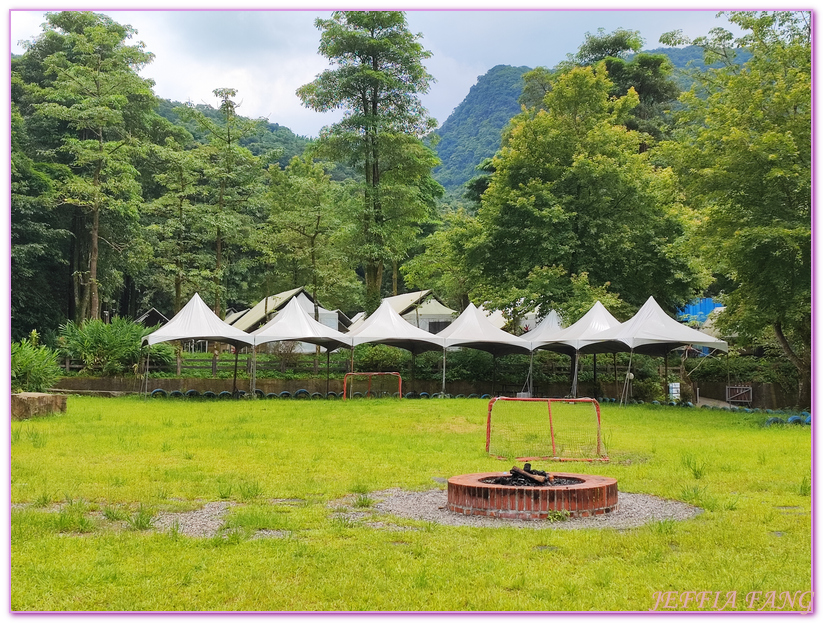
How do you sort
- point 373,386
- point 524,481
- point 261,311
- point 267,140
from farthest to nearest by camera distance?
point 267,140 < point 261,311 < point 373,386 < point 524,481

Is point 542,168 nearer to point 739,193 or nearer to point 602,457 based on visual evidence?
point 739,193

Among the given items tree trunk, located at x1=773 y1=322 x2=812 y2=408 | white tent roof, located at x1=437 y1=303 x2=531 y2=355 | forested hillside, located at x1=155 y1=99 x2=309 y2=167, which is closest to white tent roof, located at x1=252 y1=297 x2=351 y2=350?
white tent roof, located at x1=437 y1=303 x2=531 y2=355

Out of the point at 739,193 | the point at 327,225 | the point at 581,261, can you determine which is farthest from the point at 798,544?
the point at 327,225

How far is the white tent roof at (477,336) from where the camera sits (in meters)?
27.6

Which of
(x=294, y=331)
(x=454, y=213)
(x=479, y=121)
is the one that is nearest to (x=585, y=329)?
(x=294, y=331)

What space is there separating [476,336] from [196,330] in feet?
31.8

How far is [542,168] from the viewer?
30.2 meters

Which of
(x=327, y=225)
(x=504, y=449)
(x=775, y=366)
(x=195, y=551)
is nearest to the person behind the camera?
(x=195, y=551)

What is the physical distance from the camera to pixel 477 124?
115 metres

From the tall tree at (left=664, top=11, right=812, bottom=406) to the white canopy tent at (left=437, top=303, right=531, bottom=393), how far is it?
27.1 ft

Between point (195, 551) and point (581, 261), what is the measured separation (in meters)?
24.9

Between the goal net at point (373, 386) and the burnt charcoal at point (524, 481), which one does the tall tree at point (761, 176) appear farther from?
the goal net at point (373, 386)

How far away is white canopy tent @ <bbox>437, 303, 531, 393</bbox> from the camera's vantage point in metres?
27.6

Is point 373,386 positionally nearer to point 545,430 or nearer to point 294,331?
point 294,331
